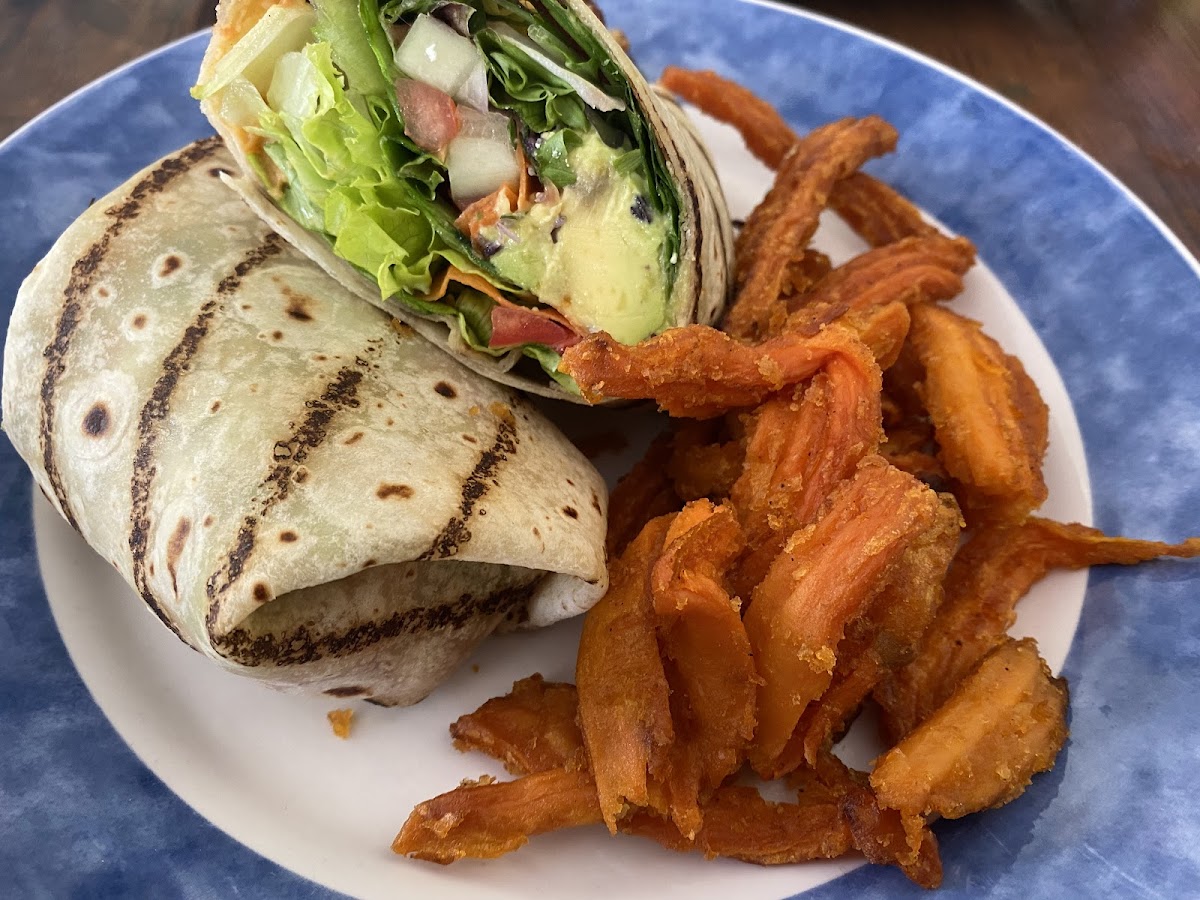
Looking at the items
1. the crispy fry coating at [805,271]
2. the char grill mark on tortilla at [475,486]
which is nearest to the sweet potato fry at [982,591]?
the crispy fry coating at [805,271]

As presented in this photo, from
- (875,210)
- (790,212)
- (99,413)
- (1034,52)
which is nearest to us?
(99,413)

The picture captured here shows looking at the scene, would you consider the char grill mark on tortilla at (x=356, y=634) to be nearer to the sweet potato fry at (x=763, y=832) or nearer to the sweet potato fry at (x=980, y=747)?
the sweet potato fry at (x=763, y=832)

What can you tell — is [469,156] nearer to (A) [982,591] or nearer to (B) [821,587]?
(B) [821,587]

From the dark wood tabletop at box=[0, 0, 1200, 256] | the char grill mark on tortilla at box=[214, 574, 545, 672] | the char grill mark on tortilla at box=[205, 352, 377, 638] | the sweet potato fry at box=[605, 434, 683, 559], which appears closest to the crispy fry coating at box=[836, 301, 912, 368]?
the sweet potato fry at box=[605, 434, 683, 559]

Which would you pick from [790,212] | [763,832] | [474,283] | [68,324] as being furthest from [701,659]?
[68,324]

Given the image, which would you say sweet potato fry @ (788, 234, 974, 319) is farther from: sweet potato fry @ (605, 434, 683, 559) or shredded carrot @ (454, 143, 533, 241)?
shredded carrot @ (454, 143, 533, 241)

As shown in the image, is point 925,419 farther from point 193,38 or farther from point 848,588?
point 193,38
